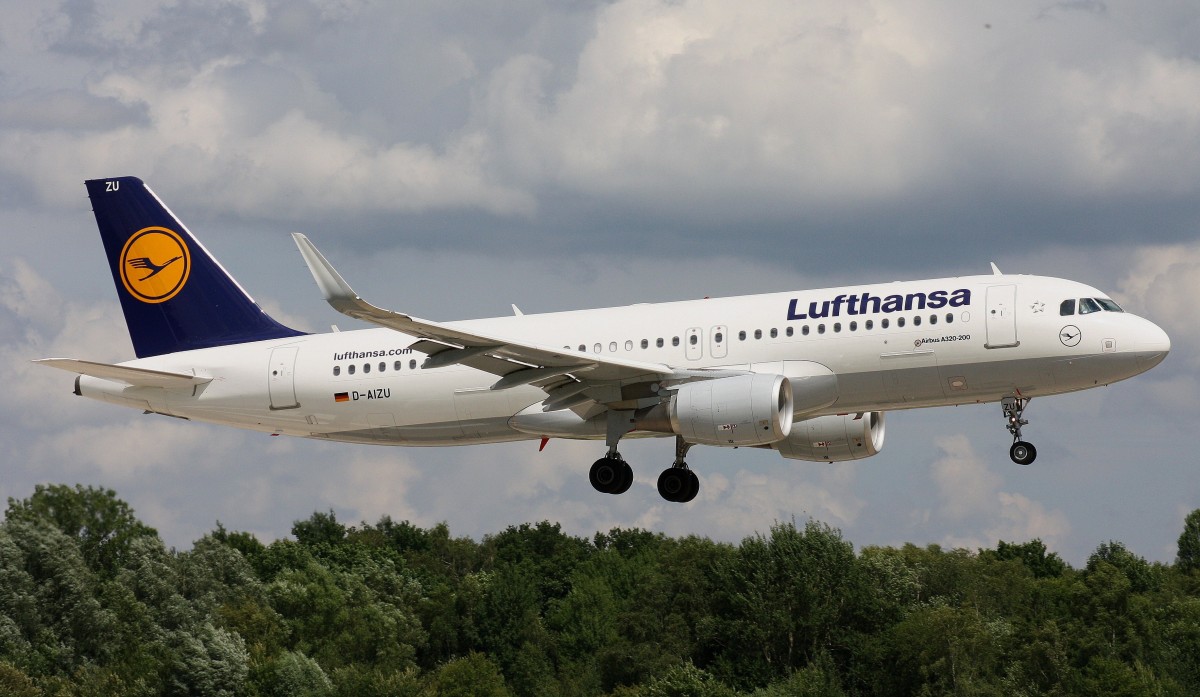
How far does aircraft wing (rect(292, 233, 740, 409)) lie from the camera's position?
3900 centimetres

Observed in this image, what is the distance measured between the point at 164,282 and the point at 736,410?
2074 cm

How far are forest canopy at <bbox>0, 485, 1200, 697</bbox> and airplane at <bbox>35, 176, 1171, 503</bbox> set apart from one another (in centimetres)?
5515

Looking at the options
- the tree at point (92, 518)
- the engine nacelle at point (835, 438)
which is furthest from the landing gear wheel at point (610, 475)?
the tree at point (92, 518)

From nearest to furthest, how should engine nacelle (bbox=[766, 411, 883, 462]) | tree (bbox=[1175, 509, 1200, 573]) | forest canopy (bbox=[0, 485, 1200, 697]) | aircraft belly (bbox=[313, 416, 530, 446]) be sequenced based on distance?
aircraft belly (bbox=[313, 416, 530, 446])
engine nacelle (bbox=[766, 411, 883, 462])
forest canopy (bbox=[0, 485, 1200, 697])
tree (bbox=[1175, 509, 1200, 573])

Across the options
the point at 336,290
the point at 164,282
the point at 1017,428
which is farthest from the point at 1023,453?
the point at 164,282

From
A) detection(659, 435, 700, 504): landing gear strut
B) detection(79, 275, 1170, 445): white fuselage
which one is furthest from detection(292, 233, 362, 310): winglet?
detection(659, 435, 700, 504): landing gear strut

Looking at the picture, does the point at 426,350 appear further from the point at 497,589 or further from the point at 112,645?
the point at 497,589

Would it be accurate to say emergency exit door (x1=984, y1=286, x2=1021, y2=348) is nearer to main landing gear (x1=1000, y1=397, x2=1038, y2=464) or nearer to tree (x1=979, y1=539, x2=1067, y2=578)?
main landing gear (x1=1000, y1=397, x2=1038, y2=464)

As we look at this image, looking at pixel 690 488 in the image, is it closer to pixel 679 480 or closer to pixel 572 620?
pixel 679 480

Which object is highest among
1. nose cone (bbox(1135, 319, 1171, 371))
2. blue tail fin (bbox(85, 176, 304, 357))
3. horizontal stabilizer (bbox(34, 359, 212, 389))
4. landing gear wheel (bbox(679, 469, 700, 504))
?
blue tail fin (bbox(85, 176, 304, 357))

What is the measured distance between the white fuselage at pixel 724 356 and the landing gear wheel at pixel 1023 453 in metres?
1.50

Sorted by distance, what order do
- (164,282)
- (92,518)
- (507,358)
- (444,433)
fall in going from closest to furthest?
(507,358) < (444,433) < (164,282) < (92,518)

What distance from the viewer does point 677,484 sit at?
47.9 meters

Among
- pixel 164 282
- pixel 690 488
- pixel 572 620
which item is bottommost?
pixel 572 620
